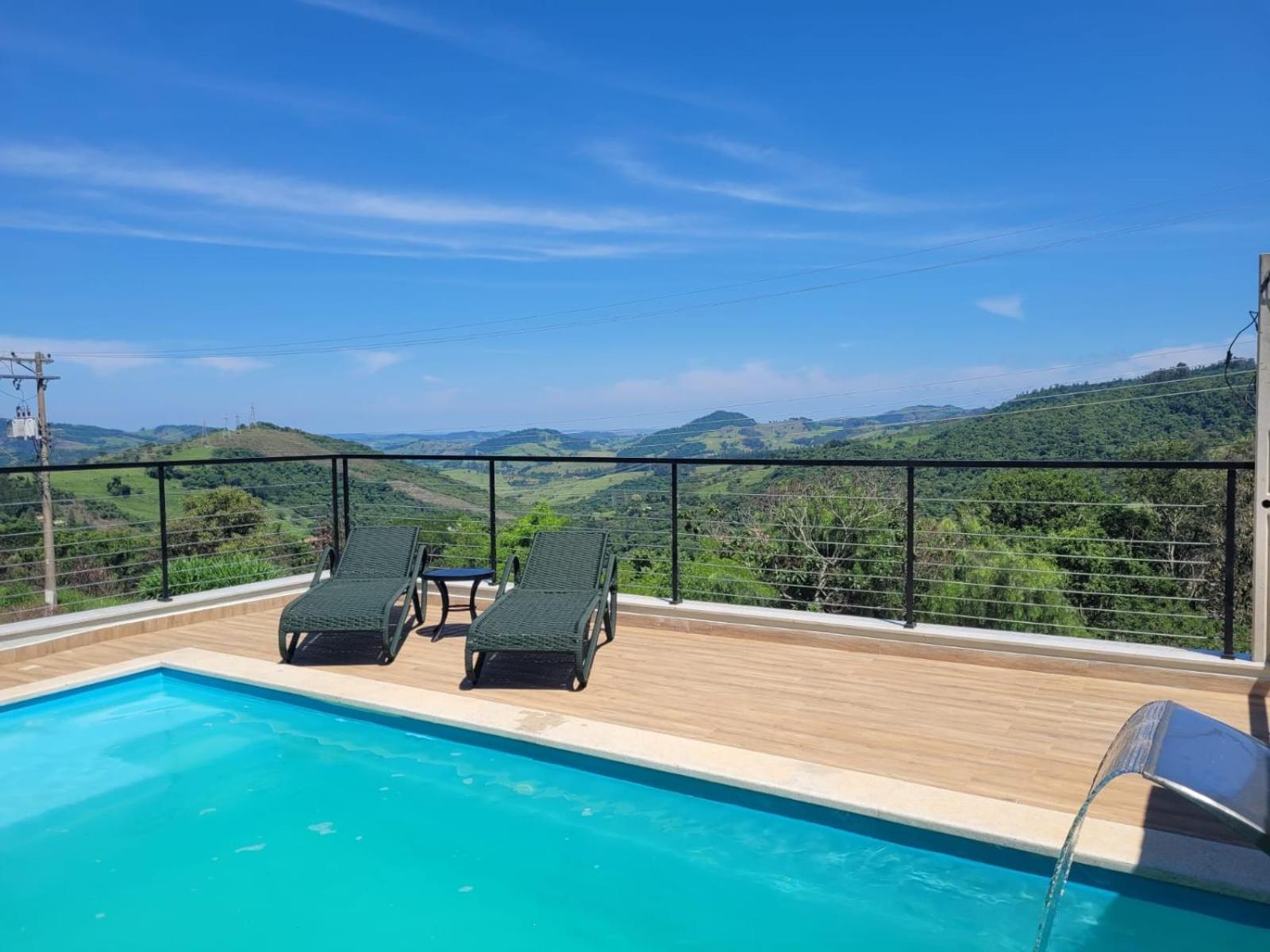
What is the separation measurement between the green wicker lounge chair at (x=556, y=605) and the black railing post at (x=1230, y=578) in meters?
3.15

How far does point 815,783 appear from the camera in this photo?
3295mm

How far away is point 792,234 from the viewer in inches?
→ 1987

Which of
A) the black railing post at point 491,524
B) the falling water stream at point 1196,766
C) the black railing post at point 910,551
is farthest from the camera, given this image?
the black railing post at point 491,524

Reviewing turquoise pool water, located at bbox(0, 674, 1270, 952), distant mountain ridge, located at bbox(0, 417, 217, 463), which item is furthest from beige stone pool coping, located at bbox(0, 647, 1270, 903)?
distant mountain ridge, located at bbox(0, 417, 217, 463)

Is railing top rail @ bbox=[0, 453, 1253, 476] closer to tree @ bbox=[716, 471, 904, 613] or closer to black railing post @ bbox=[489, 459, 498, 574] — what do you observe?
black railing post @ bbox=[489, 459, 498, 574]

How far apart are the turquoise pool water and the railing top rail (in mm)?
1964

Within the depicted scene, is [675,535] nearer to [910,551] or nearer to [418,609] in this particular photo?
[910,551]

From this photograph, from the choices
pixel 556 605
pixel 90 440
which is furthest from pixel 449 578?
pixel 90 440

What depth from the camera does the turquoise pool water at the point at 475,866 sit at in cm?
278

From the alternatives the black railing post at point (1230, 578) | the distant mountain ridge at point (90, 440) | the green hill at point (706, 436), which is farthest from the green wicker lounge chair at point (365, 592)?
the distant mountain ridge at point (90, 440)

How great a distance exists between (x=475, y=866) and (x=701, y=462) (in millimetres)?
3221

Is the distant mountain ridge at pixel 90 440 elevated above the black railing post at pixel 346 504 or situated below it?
above

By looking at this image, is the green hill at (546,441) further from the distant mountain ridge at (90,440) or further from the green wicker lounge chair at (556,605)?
the green wicker lounge chair at (556,605)

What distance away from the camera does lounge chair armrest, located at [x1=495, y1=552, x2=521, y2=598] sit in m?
5.53
